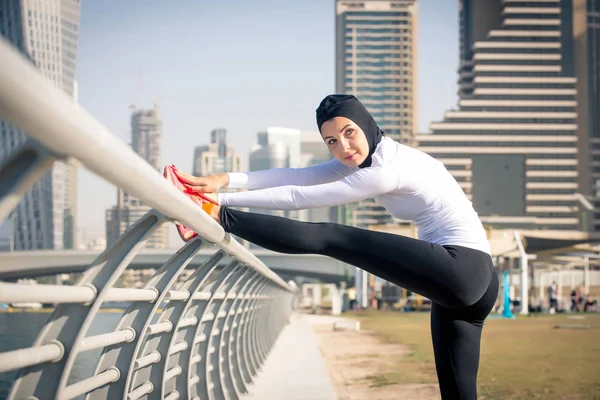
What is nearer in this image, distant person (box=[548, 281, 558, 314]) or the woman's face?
the woman's face

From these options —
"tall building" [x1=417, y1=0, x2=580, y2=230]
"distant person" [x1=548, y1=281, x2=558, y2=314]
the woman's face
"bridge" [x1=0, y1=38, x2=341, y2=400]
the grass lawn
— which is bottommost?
"distant person" [x1=548, y1=281, x2=558, y2=314]

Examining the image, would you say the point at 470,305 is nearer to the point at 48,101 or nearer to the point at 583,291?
the point at 48,101

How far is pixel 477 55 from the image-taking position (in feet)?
547

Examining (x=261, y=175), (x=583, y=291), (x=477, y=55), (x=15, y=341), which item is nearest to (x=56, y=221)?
(x=477, y=55)

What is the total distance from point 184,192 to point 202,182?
13 centimetres

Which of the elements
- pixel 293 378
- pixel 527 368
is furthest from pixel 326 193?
pixel 527 368

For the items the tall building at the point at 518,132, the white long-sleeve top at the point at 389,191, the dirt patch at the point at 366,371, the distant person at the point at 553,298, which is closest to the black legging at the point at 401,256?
the white long-sleeve top at the point at 389,191

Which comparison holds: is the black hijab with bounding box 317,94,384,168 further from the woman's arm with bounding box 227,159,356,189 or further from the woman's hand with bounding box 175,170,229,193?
the woman's hand with bounding box 175,170,229,193

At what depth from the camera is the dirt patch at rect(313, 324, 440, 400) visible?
881 centimetres

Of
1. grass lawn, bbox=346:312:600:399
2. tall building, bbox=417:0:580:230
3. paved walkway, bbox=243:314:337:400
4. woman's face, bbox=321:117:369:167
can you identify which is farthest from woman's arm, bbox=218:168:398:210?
tall building, bbox=417:0:580:230

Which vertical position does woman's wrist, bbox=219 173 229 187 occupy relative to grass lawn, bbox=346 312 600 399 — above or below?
above

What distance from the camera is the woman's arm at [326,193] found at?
3602mm

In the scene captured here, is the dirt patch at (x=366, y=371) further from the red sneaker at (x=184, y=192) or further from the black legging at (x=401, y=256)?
the red sneaker at (x=184, y=192)

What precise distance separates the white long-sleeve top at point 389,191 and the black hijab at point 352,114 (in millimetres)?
49
